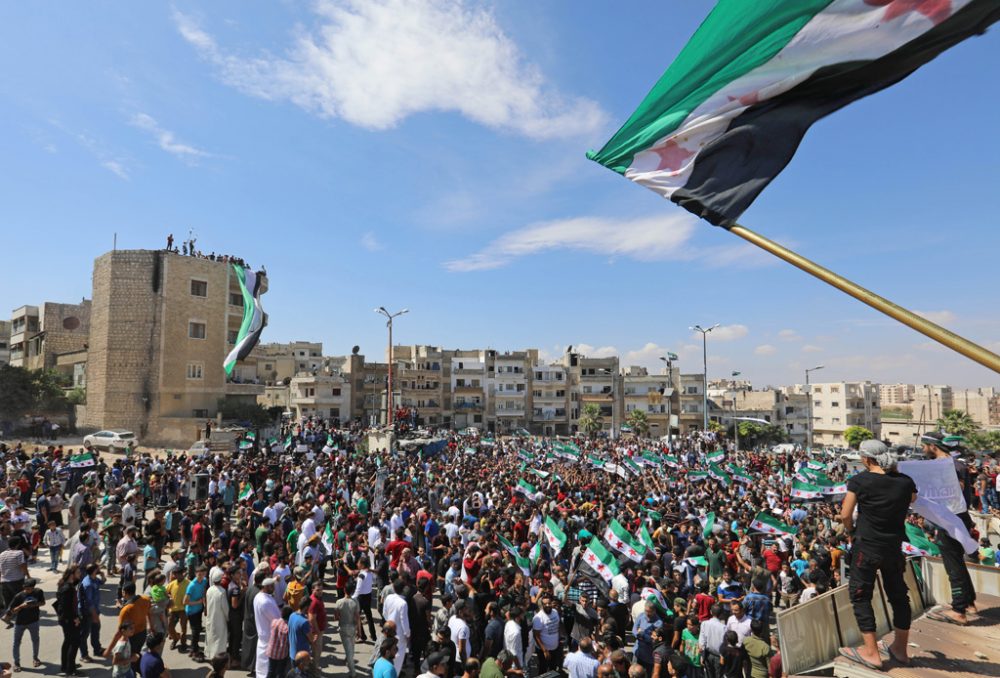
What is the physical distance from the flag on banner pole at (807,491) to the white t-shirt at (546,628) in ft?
42.8

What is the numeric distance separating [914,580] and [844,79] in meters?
5.11

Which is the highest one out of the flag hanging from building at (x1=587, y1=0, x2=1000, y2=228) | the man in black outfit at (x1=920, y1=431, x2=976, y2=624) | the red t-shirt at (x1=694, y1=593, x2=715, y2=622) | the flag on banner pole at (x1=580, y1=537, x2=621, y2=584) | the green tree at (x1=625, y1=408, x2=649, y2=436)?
the flag hanging from building at (x1=587, y1=0, x2=1000, y2=228)

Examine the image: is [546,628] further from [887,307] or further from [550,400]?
[550,400]

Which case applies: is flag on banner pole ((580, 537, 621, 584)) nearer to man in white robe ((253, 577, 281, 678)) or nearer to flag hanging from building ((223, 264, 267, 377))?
man in white robe ((253, 577, 281, 678))

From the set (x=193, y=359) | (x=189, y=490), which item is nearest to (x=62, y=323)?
(x=193, y=359)

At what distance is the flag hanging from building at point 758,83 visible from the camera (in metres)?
4.28

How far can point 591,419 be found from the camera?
73438 millimetres

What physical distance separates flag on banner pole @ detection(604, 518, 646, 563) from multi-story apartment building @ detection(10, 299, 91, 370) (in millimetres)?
66669

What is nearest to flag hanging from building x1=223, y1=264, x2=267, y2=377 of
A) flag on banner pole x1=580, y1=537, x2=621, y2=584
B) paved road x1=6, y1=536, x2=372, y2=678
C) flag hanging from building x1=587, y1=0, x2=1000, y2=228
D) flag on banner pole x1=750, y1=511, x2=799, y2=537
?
paved road x1=6, y1=536, x2=372, y2=678

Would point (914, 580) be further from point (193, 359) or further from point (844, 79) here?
point (193, 359)

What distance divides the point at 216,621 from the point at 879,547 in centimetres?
838

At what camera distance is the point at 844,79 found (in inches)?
186

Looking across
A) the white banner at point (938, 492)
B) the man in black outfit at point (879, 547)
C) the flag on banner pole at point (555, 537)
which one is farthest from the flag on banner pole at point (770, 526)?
the man in black outfit at point (879, 547)

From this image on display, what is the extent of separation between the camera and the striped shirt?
7.61 m
